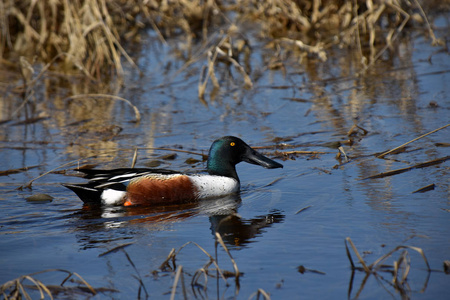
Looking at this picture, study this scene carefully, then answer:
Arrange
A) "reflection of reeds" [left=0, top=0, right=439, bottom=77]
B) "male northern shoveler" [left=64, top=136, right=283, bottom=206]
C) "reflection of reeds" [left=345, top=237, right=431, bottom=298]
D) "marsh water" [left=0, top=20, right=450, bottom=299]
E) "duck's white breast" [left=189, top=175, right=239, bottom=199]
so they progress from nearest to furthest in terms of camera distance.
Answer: "reflection of reeds" [left=345, top=237, right=431, bottom=298], "marsh water" [left=0, top=20, right=450, bottom=299], "male northern shoveler" [left=64, top=136, right=283, bottom=206], "duck's white breast" [left=189, top=175, right=239, bottom=199], "reflection of reeds" [left=0, top=0, right=439, bottom=77]

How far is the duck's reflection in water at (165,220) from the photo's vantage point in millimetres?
4863

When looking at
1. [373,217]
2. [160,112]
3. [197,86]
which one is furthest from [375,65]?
[373,217]

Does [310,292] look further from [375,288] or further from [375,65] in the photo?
[375,65]

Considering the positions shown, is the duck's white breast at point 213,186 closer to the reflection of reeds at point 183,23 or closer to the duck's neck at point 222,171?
the duck's neck at point 222,171

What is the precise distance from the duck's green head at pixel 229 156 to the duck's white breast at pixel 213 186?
15cm

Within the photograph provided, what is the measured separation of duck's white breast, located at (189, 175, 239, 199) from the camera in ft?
19.9

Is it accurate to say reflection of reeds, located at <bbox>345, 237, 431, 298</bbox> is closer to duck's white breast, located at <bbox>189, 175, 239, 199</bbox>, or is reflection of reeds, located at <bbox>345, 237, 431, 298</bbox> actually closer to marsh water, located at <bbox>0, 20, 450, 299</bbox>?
marsh water, located at <bbox>0, 20, 450, 299</bbox>

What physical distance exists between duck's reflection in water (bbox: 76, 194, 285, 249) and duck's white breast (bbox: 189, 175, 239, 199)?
7 centimetres

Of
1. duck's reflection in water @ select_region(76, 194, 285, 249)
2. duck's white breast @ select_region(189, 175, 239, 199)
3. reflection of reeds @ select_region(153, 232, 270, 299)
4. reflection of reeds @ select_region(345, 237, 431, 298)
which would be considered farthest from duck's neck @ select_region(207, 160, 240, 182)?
reflection of reeds @ select_region(345, 237, 431, 298)

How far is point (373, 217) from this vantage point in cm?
493

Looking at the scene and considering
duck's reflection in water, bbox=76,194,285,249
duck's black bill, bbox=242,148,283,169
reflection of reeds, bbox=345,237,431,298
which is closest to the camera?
reflection of reeds, bbox=345,237,431,298

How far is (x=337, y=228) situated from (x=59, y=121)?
16.2 feet

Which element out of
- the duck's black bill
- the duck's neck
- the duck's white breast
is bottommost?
the duck's white breast

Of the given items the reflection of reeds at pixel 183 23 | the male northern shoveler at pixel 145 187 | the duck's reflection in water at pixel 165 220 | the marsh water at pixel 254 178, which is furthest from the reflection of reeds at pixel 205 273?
the reflection of reeds at pixel 183 23
